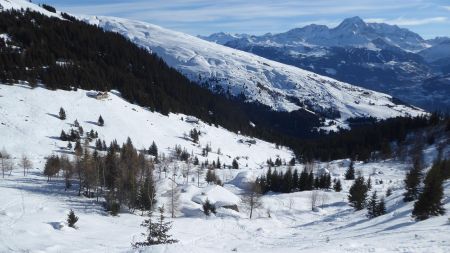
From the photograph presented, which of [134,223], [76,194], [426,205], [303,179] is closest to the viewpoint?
[426,205]

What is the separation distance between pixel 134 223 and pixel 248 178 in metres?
59.8

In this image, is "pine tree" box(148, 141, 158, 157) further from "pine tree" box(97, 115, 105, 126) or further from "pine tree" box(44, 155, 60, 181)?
"pine tree" box(44, 155, 60, 181)

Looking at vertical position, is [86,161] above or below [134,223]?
above

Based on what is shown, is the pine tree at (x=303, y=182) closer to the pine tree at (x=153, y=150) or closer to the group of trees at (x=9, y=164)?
the pine tree at (x=153, y=150)

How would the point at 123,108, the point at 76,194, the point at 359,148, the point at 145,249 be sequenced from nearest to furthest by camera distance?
the point at 145,249 → the point at 76,194 → the point at 123,108 → the point at 359,148

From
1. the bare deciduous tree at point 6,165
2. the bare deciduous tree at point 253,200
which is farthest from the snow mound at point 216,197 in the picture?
the bare deciduous tree at point 6,165

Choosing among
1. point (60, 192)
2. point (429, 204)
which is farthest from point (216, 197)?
point (429, 204)

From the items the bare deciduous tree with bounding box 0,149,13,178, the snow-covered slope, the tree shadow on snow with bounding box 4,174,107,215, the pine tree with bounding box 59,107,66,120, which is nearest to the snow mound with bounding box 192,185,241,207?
the tree shadow on snow with bounding box 4,174,107,215

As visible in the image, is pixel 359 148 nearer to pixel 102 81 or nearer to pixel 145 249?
pixel 102 81

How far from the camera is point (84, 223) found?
6850cm

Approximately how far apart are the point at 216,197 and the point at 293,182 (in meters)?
39.8

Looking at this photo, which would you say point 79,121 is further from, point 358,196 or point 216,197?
point 358,196

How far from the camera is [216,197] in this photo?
92000 millimetres

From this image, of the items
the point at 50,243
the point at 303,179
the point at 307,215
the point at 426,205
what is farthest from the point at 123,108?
the point at 426,205
